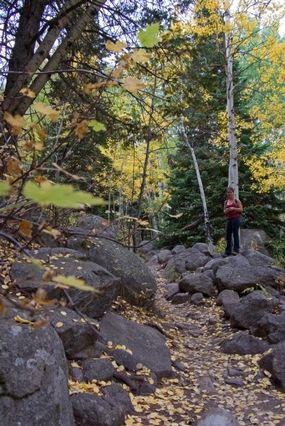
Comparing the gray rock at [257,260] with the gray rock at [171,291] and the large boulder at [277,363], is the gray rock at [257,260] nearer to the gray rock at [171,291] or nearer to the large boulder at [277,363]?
the gray rock at [171,291]

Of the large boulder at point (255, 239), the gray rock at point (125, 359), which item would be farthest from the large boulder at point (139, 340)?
the large boulder at point (255, 239)

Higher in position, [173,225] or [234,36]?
[234,36]

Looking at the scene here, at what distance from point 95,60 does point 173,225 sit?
11650 millimetres

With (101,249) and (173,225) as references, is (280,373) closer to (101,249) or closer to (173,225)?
(101,249)

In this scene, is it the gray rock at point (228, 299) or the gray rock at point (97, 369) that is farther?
the gray rock at point (228, 299)

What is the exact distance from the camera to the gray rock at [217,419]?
142 inches

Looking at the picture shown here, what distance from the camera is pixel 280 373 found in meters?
4.77

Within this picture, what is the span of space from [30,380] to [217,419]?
5.94 ft

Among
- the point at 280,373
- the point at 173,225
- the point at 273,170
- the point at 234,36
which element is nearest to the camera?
the point at 280,373

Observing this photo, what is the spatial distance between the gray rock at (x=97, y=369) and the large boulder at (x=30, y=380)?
0.94 meters

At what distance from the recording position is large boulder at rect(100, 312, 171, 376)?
4855mm

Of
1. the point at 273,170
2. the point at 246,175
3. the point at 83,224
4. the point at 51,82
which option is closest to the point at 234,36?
the point at 273,170

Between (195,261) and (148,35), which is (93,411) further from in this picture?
(195,261)

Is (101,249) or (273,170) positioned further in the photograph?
(273,170)
